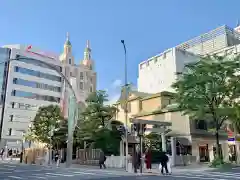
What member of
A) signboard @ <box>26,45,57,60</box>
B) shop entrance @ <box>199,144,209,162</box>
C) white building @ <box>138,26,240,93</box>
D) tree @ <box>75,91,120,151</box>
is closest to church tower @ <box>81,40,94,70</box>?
signboard @ <box>26,45,57,60</box>

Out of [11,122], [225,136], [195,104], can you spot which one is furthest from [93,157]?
[11,122]

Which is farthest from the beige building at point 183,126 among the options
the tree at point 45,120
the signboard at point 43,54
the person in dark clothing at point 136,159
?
the signboard at point 43,54

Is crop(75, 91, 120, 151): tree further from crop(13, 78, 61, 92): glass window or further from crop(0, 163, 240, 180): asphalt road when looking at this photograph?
crop(13, 78, 61, 92): glass window

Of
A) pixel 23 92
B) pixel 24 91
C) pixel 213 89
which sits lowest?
pixel 213 89

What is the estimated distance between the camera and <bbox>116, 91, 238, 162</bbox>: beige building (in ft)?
117

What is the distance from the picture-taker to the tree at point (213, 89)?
2605 cm

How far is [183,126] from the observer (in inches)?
1426

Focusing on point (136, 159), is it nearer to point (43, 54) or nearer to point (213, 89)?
point (213, 89)

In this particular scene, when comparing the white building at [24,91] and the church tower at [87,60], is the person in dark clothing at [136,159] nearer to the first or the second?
the white building at [24,91]

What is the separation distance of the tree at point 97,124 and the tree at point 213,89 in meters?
9.92

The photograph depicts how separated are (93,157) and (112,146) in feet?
9.62

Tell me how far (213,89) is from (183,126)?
11.6 m

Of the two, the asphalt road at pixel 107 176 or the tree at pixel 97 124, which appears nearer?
A: the asphalt road at pixel 107 176

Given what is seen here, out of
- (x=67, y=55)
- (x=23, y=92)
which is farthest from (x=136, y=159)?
(x=67, y=55)
